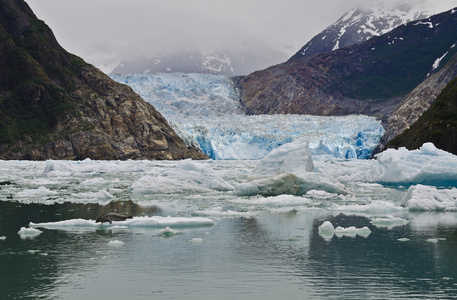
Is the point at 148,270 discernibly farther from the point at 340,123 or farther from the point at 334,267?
the point at 340,123

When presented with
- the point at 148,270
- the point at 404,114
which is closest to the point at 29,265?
the point at 148,270

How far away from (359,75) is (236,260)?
522 ft

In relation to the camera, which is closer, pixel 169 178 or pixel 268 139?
pixel 169 178

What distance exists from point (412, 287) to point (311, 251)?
281cm

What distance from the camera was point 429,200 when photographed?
1698 cm

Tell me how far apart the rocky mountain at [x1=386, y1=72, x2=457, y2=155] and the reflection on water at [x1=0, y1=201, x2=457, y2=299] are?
35695mm

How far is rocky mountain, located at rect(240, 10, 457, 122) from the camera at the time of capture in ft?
476

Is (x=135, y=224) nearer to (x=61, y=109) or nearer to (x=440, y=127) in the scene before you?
(x=440, y=127)

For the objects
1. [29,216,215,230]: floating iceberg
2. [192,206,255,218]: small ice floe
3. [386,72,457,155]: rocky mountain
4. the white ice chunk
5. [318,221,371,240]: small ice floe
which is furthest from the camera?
[386,72,457,155]: rocky mountain

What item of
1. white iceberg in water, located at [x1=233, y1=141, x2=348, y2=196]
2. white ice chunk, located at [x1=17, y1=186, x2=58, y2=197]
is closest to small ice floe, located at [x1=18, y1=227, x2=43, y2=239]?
white ice chunk, located at [x1=17, y1=186, x2=58, y2=197]

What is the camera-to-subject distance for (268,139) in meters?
79.2

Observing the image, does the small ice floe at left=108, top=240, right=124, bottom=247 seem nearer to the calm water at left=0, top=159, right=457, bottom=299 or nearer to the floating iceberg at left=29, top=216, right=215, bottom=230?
the calm water at left=0, top=159, right=457, bottom=299

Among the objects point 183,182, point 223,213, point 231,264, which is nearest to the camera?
point 231,264

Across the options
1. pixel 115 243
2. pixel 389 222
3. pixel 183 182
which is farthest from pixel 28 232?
pixel 183 182
